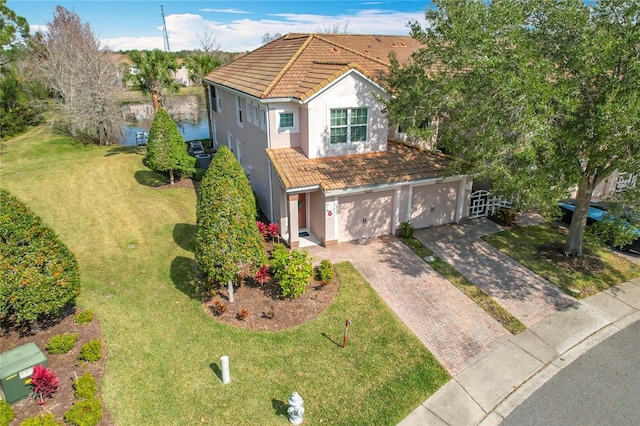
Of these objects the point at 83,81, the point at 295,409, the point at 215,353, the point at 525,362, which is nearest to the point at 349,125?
the point at 215,353

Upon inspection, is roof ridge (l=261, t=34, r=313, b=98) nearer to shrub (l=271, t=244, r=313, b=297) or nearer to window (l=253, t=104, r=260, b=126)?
window (l=253, t=104, r=260, b=126)

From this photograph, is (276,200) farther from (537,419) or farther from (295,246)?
(537,419)

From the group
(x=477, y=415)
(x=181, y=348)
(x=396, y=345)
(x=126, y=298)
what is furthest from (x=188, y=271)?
(x=477, y=415)

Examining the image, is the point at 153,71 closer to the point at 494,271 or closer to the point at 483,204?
the point at 483,204

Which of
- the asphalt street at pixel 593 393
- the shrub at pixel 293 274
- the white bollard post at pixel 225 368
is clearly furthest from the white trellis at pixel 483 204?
the white bollard post at pixel 225 368

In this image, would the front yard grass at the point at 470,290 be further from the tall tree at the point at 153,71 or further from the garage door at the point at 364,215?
the tall tree at the point at 153,71

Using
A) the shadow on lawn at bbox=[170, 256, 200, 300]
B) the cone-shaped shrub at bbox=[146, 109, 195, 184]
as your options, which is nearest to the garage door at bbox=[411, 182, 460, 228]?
the shadow on lawn at bbox=[170, 256, 200, 300]
